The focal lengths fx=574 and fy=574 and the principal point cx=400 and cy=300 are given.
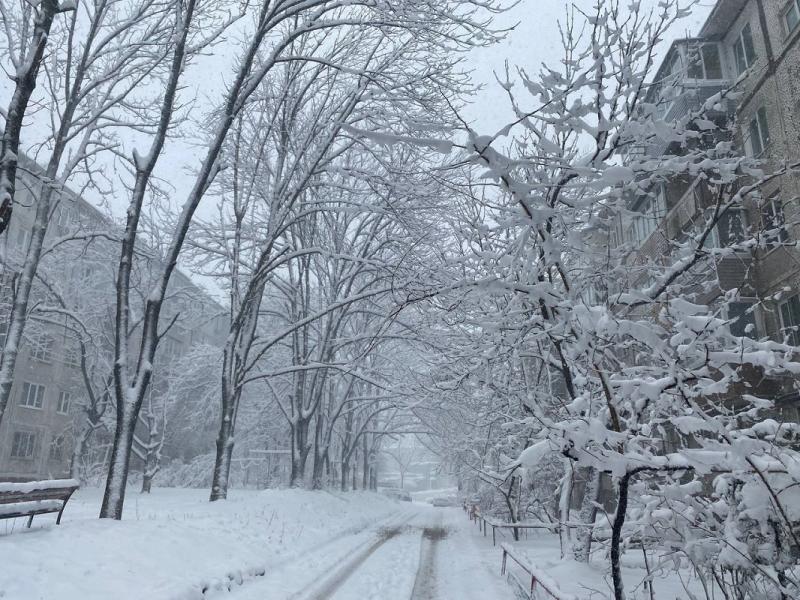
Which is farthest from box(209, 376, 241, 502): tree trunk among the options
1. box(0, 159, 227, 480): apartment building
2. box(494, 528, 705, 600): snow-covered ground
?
box(494, 528, 705, 600): snow-covered ground

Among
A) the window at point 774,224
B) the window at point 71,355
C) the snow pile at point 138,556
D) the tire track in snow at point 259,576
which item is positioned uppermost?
the window at point 71,355

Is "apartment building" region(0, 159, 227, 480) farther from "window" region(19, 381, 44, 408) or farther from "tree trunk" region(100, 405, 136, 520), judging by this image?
"tree trunk" region(100, 405, 136, 520)

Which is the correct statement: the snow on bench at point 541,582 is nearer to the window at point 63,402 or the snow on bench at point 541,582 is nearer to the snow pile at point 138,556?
the snow pile at point 138,556

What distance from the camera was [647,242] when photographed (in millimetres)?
20797

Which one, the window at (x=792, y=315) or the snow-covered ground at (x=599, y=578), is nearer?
the snow-covered ground at (x=599, y=578)

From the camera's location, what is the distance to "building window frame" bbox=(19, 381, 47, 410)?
30703 mm

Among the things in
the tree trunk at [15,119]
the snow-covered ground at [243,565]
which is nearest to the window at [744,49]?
the snow-covered ground at [243,565]

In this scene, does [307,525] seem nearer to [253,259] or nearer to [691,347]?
[253,259]

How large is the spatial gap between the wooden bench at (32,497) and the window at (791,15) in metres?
18.7

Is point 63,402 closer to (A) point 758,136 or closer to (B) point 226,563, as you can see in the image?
(B) point 226,563

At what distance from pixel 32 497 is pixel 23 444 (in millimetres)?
27325

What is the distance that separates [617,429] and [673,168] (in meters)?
2.46

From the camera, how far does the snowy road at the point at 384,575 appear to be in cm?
819

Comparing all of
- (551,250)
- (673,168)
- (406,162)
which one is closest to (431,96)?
(406,162)
